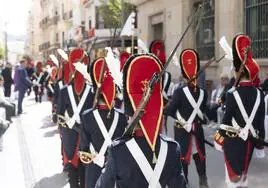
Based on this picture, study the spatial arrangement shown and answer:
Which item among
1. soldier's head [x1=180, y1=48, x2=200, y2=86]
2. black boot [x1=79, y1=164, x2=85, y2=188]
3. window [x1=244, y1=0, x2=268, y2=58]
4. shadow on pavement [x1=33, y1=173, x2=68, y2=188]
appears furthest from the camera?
window [x1=244, y1=0, x2=268, y2=58]

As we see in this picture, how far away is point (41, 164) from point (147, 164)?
6.25 m

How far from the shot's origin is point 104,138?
16.3 ft

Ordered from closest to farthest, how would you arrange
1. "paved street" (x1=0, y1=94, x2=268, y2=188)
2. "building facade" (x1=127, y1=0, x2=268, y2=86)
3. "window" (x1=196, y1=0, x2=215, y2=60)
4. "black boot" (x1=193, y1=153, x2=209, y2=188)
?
1. "black boot" (x1=193, y1=153, x2=209, y2=188)
2. "paved street" (x1=0, y1=94, x2=268, y2=188)
3. "building facade" (x1=127, y1=0, x2=268, y2=86)
4. "window" (x1=196, y1=0, x2=215, y2=60)

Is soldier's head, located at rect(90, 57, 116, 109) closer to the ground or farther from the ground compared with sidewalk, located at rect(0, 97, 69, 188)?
farther from the ground

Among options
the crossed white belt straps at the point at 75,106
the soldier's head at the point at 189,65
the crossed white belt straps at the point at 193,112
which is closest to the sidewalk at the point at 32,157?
the crossed white belt straps at the point at 75,106

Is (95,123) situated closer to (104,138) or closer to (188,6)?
(104,138)

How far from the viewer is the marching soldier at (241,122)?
5.76m

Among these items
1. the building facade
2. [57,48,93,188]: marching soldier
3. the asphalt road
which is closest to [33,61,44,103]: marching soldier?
the building facade

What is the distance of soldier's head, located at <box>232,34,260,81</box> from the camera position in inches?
231

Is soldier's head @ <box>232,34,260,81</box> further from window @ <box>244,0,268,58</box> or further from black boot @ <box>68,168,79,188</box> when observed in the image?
window @ <box>244,0,268,58</box>

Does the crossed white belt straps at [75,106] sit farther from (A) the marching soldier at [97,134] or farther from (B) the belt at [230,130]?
(B) the belt at [230,130]

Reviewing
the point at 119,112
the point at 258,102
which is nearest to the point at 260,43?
the point at 258,102

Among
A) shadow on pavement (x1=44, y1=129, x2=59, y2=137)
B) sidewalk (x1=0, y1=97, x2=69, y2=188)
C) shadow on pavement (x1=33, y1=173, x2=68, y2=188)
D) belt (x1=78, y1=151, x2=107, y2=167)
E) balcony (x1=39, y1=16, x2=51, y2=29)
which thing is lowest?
shadow on pavement (x1=33, y1=173, x2=68, y2=188)

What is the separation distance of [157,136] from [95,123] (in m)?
1.65
